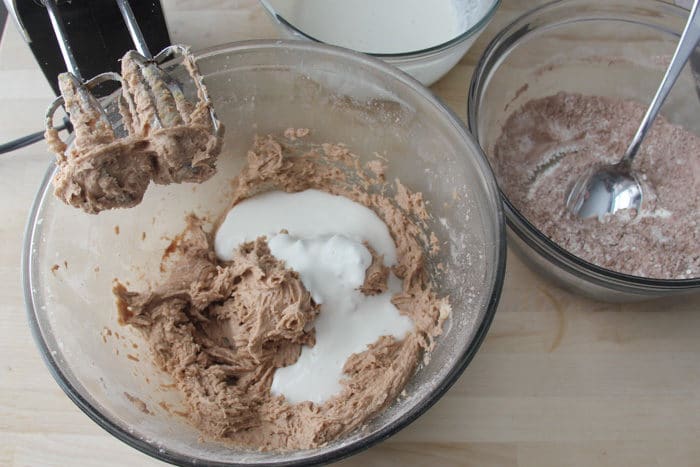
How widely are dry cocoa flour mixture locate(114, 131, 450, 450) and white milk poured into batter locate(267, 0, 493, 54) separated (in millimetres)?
327

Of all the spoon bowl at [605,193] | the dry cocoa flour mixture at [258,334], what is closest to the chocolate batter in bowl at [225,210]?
the dry cocoa flour mixture at [258,334]

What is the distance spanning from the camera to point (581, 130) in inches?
50.1

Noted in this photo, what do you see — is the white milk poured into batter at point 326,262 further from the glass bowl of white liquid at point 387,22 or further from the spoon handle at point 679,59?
the spoon handle at point 679,59

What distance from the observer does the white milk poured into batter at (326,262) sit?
1029 mm

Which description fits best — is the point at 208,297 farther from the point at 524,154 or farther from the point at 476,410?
the point at 524,154

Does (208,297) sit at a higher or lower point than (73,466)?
higher

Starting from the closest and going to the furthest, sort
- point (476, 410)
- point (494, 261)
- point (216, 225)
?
point (494, 261) → point (476, 410) → point (216, 225)

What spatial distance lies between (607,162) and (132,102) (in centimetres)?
96

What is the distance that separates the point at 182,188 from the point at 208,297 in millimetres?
237

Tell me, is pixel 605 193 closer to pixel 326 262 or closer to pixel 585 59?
pixel 585 59

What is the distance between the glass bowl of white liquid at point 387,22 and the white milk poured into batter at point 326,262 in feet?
1.15

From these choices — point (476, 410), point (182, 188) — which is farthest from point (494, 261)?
point (182, 188)

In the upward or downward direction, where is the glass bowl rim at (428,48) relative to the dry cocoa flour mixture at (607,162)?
upward

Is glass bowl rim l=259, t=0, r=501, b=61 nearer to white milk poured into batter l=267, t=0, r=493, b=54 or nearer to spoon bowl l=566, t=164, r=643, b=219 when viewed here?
white milk poured into batter l=267, t=0, r=493, b=54
